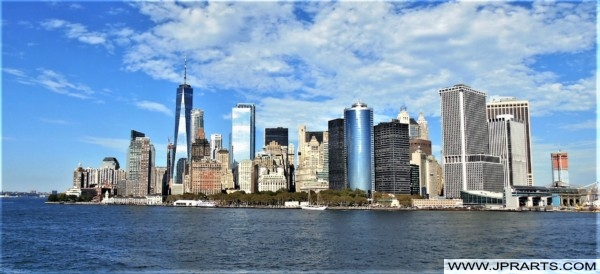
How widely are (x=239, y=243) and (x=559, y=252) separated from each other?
97.1 ft

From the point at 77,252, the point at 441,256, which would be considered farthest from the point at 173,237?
the point at 441,256

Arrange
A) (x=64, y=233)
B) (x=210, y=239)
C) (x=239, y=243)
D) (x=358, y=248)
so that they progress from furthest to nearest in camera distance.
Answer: (x=64, y=233), (x=210, y=239), (x=239, y=243), (x=358, y=248)

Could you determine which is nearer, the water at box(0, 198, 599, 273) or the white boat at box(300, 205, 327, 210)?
the water at box(0, 198, 599, 273)

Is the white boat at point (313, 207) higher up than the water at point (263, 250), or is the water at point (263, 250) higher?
the water at point (263, 250)

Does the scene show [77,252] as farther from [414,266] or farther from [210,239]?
[414,266]

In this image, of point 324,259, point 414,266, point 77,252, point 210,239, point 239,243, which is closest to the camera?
point 414,266

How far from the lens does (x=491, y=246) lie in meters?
52.2

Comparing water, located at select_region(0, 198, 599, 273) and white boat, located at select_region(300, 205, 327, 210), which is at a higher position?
water, located at select_region(0, 198, 599, 273)

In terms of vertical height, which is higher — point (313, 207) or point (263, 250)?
point (263, 250)

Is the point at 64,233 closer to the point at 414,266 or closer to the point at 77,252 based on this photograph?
the point at 77,252

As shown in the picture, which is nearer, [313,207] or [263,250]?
[263,250]

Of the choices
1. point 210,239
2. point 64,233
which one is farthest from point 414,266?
point 64,233

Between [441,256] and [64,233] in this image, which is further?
[64,233]

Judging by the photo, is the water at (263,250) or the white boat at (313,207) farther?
the white boat at (313,207)
